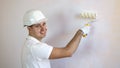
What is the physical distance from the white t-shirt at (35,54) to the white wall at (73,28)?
381 millimetres

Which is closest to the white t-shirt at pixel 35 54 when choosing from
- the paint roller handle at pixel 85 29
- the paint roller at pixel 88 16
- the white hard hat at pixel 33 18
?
the white hard hat at pixel 33 18

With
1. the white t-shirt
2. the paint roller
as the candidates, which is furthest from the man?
the paint roller

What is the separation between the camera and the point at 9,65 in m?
2.76

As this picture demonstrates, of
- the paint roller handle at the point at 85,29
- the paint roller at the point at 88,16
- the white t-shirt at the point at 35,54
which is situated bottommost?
the white t-shirt at the point at 35,54

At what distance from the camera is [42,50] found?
1.77 meters

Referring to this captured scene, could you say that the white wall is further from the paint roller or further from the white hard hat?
the white hard hat

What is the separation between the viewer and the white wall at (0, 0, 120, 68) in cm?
195

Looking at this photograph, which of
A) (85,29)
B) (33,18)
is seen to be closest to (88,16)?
(85,29)

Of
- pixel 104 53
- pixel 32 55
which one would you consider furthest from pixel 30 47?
pixel 104 53

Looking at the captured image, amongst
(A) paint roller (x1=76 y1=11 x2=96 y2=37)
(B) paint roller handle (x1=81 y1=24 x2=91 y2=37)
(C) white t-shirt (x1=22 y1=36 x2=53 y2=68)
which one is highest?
(A) paint roller (x1=76 y1=11 x2=96 y2=37)

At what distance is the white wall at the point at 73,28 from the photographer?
195 cm

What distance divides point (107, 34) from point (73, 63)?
475mm

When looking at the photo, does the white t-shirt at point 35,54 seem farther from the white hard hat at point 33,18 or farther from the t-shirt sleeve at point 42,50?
the white hard hat at point 33,18

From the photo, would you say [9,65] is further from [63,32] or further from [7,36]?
[63,32]
